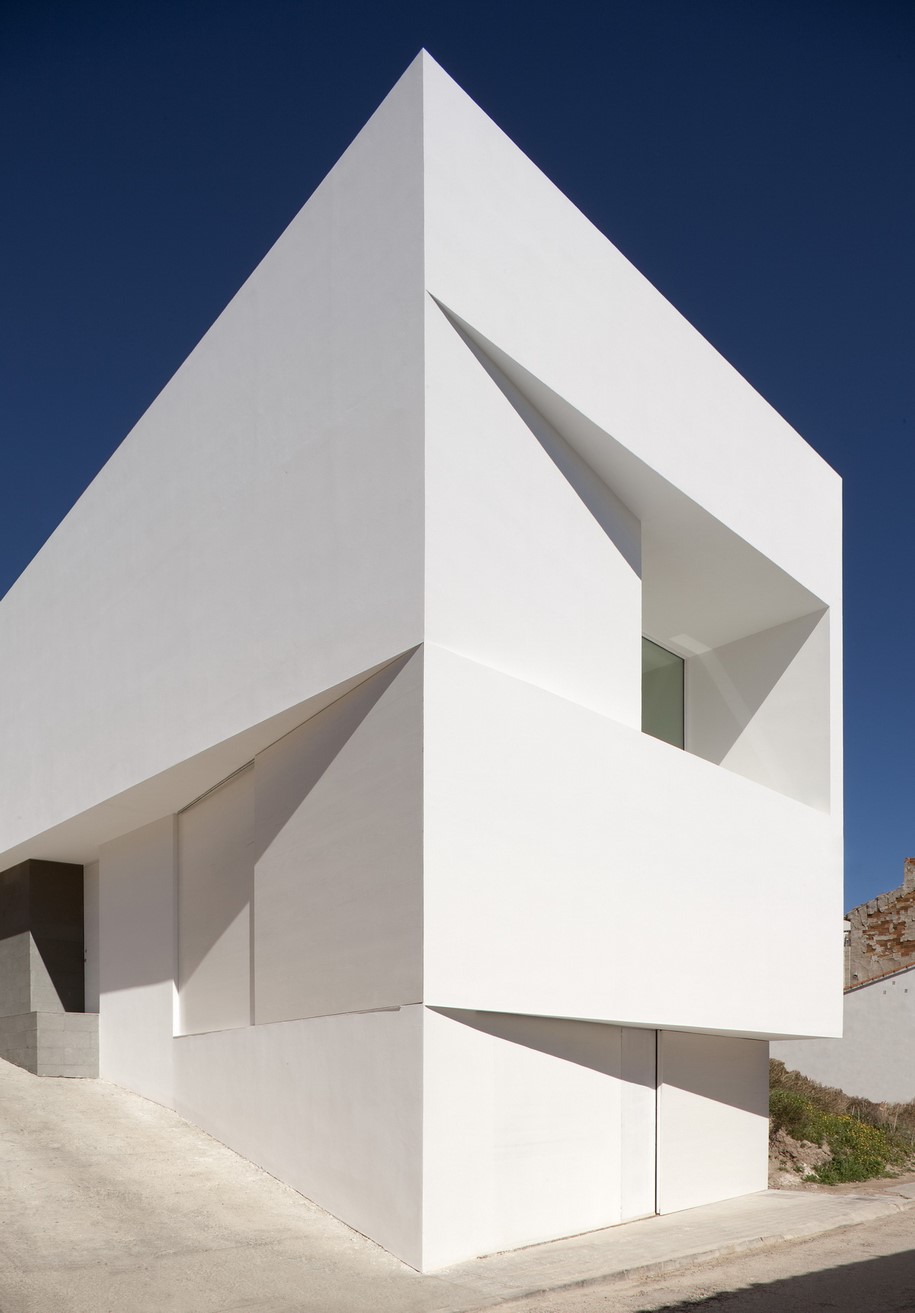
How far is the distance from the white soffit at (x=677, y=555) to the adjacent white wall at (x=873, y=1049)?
1046cm

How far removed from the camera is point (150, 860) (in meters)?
13.3

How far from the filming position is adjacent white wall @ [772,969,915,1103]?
21.0 meters

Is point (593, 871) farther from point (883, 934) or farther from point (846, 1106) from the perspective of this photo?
point (883, 934)

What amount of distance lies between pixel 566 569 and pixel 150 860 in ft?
21.3

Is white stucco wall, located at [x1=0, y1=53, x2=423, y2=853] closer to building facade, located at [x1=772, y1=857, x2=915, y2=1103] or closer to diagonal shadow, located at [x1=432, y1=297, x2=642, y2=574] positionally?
diagonal shadow, located at [x1=432, y1=297, x2=642, y2=574]

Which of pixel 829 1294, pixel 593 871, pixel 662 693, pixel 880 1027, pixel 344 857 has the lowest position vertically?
pixel 880 1027

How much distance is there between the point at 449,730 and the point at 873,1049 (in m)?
17.0

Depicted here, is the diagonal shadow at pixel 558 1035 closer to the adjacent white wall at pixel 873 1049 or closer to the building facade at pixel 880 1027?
the building facade at pixel 880 1027

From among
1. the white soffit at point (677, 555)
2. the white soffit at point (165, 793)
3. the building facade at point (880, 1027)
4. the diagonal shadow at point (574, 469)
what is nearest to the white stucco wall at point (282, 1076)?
the white soffit at point (165, 793)

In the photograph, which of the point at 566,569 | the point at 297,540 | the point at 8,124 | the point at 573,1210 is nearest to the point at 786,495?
the point at 566,569

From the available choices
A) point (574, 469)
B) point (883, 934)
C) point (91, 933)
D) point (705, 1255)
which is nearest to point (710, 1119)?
point (705, 1255)

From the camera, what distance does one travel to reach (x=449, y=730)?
27.2 ft

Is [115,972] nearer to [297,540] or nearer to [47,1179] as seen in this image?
[47,1179]

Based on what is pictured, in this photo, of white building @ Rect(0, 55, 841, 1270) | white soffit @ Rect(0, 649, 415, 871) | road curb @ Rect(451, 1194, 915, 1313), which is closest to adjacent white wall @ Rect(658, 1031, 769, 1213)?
white building @ Rect(0, 55, 841, 1270)
